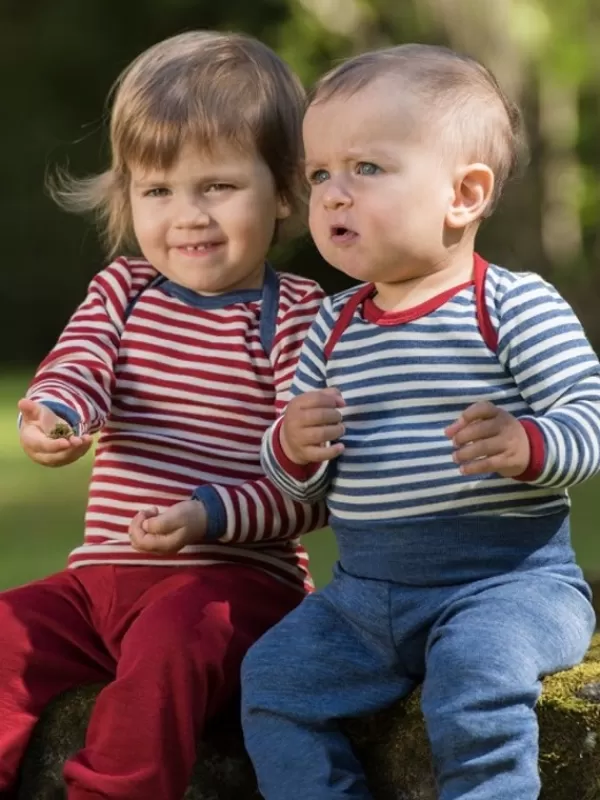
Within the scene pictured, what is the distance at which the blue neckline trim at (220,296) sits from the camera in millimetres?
3057

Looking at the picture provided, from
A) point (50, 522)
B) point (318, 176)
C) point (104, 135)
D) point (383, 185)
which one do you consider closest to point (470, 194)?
point (383, 185)

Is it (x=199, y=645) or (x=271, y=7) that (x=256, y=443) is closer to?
(x=199, y=645)

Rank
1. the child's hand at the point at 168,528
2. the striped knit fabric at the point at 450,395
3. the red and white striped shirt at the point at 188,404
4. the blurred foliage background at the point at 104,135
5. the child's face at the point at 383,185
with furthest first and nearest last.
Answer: the blurred foliage background at the point at 104,135 → the red and white striped shirt at the point at 188,404 → the child's hand at the point at 168,528 → the child's face at the point at 383,185 → the striped knit fabric at the point at 450,395

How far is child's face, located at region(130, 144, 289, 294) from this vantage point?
9.77 ft

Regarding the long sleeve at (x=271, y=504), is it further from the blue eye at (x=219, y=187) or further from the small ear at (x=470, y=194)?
the small ear at (x=470, y=194)

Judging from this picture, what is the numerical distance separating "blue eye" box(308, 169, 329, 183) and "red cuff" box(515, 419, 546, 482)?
1.95 ft

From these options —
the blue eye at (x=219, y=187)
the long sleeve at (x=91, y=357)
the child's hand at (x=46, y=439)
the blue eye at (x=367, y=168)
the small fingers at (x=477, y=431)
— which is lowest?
the small fingers at (x=477, y=431)

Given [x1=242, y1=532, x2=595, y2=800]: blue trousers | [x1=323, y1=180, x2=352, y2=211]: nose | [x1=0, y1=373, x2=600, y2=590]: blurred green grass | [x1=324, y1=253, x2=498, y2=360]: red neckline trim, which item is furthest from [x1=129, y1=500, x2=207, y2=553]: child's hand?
[x1=0, y1=373, x2=600, y2=590]: blurred green grass

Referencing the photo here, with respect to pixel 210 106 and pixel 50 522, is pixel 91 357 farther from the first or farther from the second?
pixel 50 522

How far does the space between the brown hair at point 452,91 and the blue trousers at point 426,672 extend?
2.29ft

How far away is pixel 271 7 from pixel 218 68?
14.7 meters

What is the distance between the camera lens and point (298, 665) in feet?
8.13

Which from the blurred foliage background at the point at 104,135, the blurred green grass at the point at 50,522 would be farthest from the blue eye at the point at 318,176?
the blurred green grass at the point at 50,522

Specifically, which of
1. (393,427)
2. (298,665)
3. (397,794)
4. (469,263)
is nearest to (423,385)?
(393,427)
